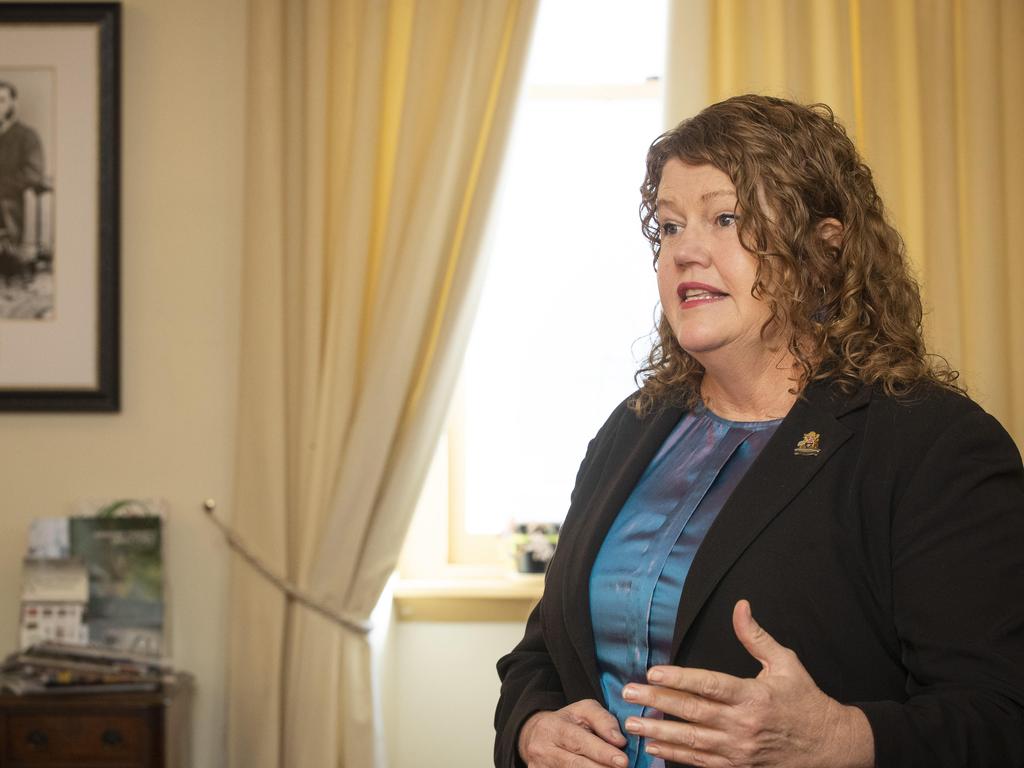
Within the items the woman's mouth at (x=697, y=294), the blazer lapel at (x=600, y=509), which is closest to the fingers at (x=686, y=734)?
the blazer lapel at (x=600, y=509)

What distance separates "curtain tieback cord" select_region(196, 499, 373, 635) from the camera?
3092 millimetres

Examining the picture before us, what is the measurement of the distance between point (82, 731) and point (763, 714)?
7.31 feet

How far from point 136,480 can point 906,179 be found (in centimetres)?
241

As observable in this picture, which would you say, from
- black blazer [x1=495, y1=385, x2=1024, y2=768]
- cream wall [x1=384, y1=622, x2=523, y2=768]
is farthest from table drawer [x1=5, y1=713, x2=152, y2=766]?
black blazer [x1=495, y1=385, x2=1024, y2=768]

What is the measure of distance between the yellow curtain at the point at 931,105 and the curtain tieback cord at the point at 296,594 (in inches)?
66.2

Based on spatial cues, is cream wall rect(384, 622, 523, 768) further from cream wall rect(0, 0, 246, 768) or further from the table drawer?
the table drawer

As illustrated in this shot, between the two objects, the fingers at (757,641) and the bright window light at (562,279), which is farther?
the bright window light at (562,279)

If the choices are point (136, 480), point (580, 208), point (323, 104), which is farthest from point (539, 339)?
point (136, 480)

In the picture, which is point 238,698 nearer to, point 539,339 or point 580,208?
point 539,339

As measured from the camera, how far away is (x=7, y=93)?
332cm

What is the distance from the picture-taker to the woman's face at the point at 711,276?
155 cm

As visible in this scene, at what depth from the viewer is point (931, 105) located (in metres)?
3.14

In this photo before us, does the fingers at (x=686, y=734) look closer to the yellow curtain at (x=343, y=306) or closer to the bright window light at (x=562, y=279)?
the yellow curtain at (x=343, y=306)

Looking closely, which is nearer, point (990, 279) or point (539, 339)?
point (990, 279)
